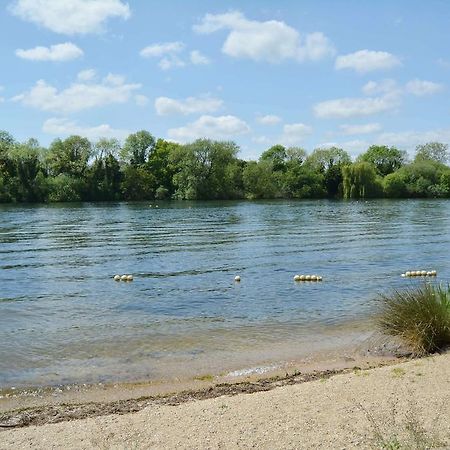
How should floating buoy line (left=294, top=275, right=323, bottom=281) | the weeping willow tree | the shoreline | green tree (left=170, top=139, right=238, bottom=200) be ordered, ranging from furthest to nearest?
the weeping willow tree
green tree (left=170, top=139, right=238, bottom=200)
floating buoy line (left=294, top=275, right=323, bottom=281)
the shoreline

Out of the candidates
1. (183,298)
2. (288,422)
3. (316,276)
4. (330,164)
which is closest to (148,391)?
(288,422)

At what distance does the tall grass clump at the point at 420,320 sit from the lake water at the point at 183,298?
1797mm

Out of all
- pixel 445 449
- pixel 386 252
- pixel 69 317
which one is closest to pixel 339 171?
pixel 386 252

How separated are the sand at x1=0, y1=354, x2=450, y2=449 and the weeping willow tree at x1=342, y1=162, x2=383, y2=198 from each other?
108 meters

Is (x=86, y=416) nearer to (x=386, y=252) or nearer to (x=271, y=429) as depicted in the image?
(x=271, y=429)

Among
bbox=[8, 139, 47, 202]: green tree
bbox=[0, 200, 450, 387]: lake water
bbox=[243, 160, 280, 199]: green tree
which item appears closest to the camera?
bbox=[0, 200, 450, 387]: lake water

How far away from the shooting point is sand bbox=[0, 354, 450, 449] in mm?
6367

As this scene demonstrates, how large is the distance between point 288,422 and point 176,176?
107 m

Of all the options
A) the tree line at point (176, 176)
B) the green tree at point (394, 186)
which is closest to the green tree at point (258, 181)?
the tree line at point (176, 176)

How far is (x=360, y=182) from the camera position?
113375mm

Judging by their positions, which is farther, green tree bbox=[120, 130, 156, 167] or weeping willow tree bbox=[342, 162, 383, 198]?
green tree bbox=[120, 130, 156, 167]

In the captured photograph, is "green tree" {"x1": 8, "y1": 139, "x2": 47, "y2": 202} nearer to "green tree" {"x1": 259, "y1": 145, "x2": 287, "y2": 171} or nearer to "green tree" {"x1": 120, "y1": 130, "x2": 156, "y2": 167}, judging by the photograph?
"green tree" {"x1": 120, "y1": 130, "x2": 156, "y2": 167}

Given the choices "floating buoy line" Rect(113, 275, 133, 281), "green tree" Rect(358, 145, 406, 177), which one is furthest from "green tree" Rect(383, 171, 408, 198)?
"floating buoy line" Rect(113, 275, 133, 281)

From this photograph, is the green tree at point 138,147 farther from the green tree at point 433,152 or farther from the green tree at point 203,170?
the green tree at point 433,152
